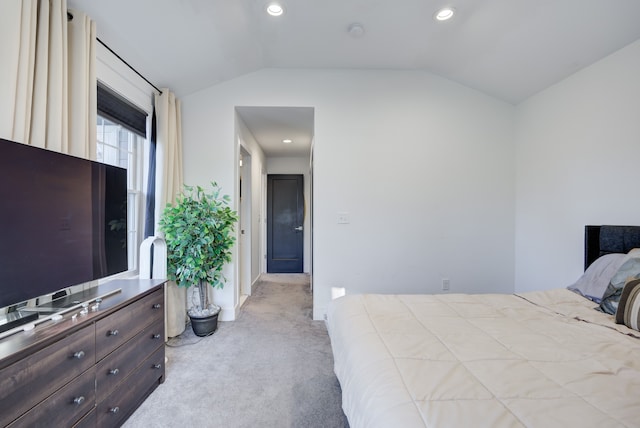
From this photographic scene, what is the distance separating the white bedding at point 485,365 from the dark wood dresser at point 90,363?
3.85 ft

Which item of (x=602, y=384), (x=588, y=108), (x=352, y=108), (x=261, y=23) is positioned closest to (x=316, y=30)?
(x=261, y=23)

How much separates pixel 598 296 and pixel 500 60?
7.14 ft

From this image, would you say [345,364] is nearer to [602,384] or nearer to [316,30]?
[602,384]

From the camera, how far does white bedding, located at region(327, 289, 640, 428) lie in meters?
0.77

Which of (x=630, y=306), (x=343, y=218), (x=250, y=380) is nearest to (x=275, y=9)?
(x=343, y=218)

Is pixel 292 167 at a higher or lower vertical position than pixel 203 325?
higher

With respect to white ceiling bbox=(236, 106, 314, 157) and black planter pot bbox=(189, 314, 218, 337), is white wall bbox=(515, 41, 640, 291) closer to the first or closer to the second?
white ceiling bbox=(236, 106, 314, 157)

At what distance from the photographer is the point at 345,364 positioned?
125 cm

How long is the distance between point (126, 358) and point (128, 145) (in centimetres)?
183

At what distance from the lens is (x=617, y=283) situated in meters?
1.61

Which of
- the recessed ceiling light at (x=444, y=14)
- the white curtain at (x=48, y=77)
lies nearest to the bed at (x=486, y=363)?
the white curtain at (x=48, y=77)

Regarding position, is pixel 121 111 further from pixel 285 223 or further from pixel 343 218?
pixel 285 223

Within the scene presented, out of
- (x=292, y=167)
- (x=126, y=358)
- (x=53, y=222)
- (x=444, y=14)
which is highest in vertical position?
(x=444, y=14)

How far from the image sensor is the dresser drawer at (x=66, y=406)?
1.02 m
